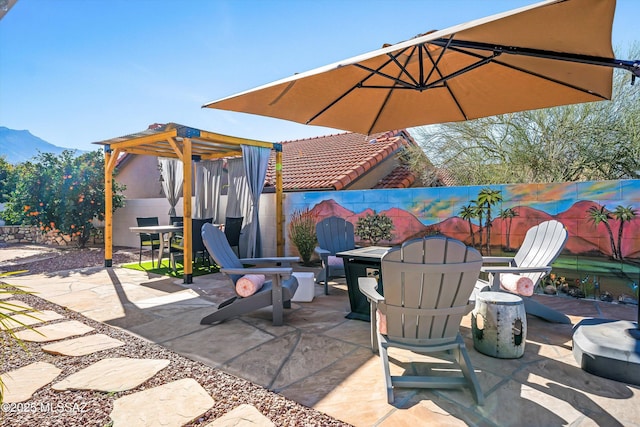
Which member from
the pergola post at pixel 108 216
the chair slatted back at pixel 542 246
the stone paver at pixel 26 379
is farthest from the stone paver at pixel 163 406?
the pergola post at pixel 108 216

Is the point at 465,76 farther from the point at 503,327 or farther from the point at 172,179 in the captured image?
the point at 172,179

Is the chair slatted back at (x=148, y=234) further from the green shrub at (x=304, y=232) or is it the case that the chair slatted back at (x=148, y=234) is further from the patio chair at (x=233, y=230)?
the green shrub at (x=304, y=232)

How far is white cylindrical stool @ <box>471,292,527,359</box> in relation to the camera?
2.53 metres

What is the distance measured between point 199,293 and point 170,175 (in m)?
4.46

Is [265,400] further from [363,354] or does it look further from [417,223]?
[417,223]

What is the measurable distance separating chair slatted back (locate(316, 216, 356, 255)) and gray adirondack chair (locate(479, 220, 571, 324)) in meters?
1.89

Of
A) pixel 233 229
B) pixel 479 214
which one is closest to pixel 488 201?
pixel 479 214

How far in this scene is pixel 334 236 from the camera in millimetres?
4859

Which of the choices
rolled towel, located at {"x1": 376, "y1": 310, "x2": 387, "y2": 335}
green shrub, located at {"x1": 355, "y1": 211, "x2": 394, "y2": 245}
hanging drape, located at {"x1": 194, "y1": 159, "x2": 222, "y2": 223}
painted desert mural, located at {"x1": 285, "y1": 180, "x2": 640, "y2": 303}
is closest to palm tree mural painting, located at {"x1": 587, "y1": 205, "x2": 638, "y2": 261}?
painted desert mural, located at {"x1": 285, "y1": 180, "x2": 640, "y2": 303}

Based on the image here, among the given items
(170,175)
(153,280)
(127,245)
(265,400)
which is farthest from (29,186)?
(265,400)

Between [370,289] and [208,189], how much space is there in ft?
19.1

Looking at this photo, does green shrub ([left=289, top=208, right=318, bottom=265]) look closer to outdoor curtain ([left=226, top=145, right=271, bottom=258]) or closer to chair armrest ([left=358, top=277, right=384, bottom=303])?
outdoor curtain ([left=226, top=145, right=271, bottom=258])

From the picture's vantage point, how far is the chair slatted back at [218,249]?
131 inches

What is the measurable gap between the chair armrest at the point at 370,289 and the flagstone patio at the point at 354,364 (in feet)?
1.60
